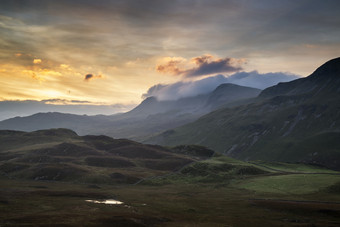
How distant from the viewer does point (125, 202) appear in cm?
9806

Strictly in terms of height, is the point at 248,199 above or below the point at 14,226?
below

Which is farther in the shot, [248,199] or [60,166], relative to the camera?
[60,166]

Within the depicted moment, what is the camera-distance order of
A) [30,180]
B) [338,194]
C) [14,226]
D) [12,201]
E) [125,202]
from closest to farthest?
[14,226]
[12,201]
[125,202]
[338,194]
[30,180]

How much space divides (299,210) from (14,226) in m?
76.9

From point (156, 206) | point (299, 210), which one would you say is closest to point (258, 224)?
point (299, 210)

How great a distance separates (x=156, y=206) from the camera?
303 ft

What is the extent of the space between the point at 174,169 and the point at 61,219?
133 m

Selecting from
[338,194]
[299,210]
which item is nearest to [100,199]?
[299,210]

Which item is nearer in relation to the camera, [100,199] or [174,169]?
[100,199]

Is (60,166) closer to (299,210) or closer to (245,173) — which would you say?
(245,173)

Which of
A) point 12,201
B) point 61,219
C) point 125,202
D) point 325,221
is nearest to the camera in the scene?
point 61,219

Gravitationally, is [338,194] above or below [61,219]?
below

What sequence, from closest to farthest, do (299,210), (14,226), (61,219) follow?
(14,226), (61,219), (299,210)

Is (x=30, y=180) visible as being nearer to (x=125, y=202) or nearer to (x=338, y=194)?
(x=125, y=202)
